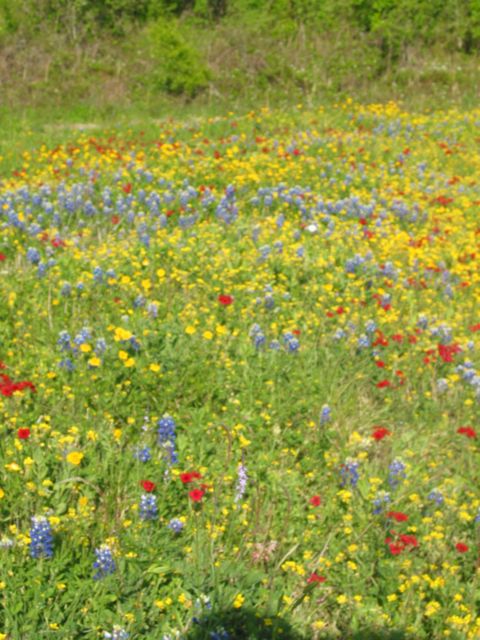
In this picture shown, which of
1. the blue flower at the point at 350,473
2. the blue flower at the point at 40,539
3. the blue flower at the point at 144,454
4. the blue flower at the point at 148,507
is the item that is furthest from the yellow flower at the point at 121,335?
the blue flower at the point at 40,539

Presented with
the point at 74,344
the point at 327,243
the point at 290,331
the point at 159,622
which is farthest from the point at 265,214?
the point at 159,622

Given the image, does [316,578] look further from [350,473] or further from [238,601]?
[350,473]

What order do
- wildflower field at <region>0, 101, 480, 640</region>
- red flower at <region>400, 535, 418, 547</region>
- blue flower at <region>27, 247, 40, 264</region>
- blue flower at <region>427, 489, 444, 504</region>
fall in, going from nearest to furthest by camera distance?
1. wildflower field at <region>0, 101, 480, 640</region>
2. red flower at <region>400, 535, 418, 547</region>
3. blue flower at <region>427, 489, 444, 504</region>
4. blue flower at <region>27, 247, 40, 264</region>

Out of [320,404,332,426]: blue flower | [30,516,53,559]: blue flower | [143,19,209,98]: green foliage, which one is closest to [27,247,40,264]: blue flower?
[320,404,332,426]: blue flower

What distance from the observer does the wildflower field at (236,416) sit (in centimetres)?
307

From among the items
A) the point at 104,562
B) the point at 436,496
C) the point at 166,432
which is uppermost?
the point at 104,562

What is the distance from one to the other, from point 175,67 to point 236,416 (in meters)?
12.3

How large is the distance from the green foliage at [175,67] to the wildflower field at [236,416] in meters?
7.56

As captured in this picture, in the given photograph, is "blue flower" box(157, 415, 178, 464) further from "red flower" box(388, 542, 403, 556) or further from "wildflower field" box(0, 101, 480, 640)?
"red flower" box(388, 542, 403, 556)

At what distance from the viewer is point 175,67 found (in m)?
15.1

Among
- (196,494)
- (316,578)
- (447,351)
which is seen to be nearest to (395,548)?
(316,578)

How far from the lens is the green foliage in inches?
596

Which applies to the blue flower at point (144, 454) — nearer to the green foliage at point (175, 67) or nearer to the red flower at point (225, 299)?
the red flower at point (225, 299)

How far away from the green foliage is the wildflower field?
7.56 m
